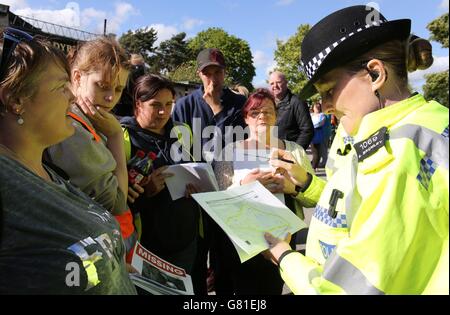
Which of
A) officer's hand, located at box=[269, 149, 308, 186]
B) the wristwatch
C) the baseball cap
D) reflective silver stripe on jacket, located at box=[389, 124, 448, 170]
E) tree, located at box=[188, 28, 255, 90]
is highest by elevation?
tree, located at box=[188, 28, 255, 90]

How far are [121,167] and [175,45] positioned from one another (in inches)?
2856

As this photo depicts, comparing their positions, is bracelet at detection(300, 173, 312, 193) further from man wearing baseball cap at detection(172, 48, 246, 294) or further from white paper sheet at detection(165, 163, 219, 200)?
man wearing baseball cap at detection(172, 48, 246, 294)

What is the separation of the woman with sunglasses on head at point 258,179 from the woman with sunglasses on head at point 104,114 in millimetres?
881

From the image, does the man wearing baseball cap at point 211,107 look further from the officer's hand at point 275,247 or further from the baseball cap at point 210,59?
the officer's hand at point 275,247

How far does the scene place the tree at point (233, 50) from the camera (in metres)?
58.5

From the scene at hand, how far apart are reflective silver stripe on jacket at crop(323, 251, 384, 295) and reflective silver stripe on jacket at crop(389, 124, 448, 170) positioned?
337 mm

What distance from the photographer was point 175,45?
70.4 metres

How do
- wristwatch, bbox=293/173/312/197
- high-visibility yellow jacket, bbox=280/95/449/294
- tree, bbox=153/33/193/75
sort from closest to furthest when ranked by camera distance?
high-visibility yellow jacket, bbox=280/95/449/294 → wristwatch, bbox=293/173/312/197 → tree, bbox=153/33/193/75

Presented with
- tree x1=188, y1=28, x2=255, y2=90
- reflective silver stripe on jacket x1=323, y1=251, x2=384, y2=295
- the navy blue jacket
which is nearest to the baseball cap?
the navy blue jacket

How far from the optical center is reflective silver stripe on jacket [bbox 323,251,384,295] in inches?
34.0

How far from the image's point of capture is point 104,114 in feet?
6.25

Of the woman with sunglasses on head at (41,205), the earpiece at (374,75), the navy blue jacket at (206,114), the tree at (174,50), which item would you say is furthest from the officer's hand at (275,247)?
the tree at (174,50)

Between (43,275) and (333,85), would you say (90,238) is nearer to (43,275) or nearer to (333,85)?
(43,275)

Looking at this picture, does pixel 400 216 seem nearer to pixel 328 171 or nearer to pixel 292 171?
pixel 328 171
